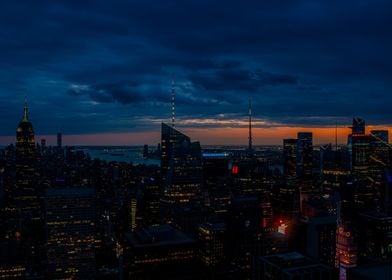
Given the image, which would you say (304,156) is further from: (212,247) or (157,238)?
(157,238)

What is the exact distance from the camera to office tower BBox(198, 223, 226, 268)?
44031mm

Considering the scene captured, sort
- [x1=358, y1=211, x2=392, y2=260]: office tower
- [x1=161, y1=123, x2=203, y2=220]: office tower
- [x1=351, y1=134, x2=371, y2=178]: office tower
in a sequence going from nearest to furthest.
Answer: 1. [x1=358, y1=211, x2=392, y2=260]: office tower
2. [x1=161, y1=123, x2=203, y2=220]: office tower
3. [x1=351, y1=134, x2=371, y2=178]: office tower

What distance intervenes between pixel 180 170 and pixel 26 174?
34.9m

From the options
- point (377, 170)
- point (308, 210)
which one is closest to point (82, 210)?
point (308, 210)

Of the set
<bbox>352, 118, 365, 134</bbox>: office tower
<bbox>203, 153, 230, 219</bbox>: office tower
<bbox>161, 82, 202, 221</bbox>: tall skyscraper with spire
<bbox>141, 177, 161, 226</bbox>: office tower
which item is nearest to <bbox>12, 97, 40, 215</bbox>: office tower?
<bbox>141, 177, 161, 226</bbox>: office tower

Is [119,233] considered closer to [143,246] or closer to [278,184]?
[143,246]

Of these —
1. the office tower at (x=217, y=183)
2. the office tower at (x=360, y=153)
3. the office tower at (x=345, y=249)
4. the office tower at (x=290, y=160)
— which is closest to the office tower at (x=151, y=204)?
the office tower at (x=217, y=183)

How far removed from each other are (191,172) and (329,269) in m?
52.0

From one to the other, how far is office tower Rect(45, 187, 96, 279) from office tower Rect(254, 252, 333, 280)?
2465cm

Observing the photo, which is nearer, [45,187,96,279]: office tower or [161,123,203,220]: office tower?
[45,187,96,279]: office tower

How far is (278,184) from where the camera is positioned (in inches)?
3263

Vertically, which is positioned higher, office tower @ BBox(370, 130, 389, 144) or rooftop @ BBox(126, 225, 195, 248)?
office tower @ BBox(370, 130, 389, 144)

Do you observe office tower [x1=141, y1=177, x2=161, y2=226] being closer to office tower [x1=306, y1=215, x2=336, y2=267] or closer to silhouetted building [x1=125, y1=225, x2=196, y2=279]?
office tower [x1=306, y1=215, x2=336, y2=267]

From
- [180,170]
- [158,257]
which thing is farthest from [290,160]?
[158,257]
